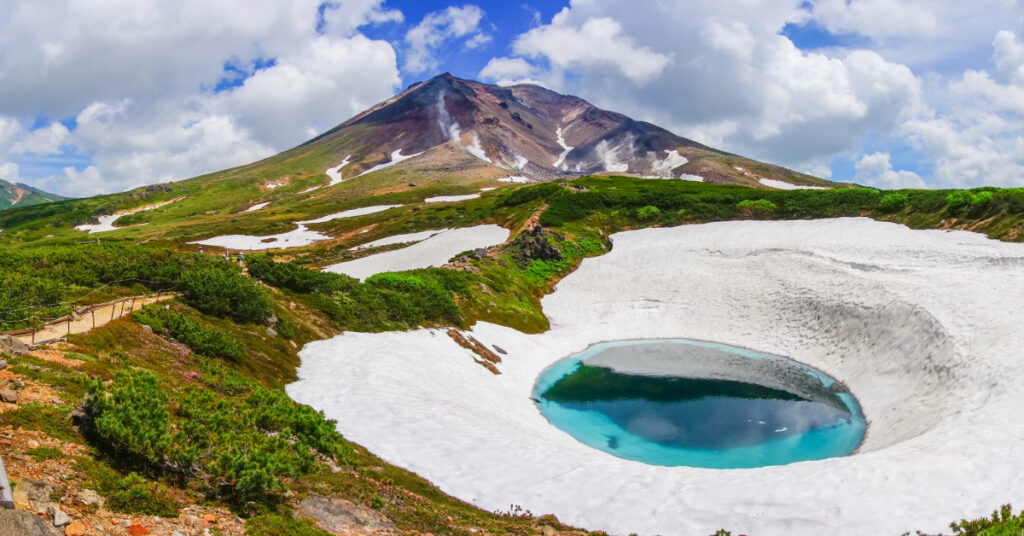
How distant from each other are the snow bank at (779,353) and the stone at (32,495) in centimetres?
905

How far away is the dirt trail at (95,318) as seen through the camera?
13169 mm

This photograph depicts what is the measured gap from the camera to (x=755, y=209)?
211 feet

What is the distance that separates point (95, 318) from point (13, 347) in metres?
5.13

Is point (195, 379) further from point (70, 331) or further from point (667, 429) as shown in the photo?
point (667, 429)

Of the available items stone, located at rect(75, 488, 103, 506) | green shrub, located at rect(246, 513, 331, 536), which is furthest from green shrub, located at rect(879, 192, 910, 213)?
stone, located at rect(75, 488, 103, 506)

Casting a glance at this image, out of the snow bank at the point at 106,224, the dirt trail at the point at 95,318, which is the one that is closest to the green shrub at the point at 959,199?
the dirt trail at the point at 95,318

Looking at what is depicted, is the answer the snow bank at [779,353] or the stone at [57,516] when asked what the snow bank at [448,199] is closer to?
the snow bank at [779,353]

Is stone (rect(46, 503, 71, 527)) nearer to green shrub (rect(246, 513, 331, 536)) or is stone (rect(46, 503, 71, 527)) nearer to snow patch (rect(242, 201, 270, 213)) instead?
green shrub (rect(246, 513, 331, 536))

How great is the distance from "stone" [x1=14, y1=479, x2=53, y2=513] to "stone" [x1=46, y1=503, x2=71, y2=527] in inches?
3.2

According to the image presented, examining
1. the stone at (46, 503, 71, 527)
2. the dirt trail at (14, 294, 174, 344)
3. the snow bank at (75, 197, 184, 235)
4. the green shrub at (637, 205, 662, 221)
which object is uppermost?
the green shrub at (637, 205, 662, 221)

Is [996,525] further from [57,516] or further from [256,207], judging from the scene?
[256,207]

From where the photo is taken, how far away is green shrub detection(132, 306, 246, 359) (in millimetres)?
16438

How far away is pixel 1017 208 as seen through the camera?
40.8m

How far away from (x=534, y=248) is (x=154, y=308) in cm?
4090
